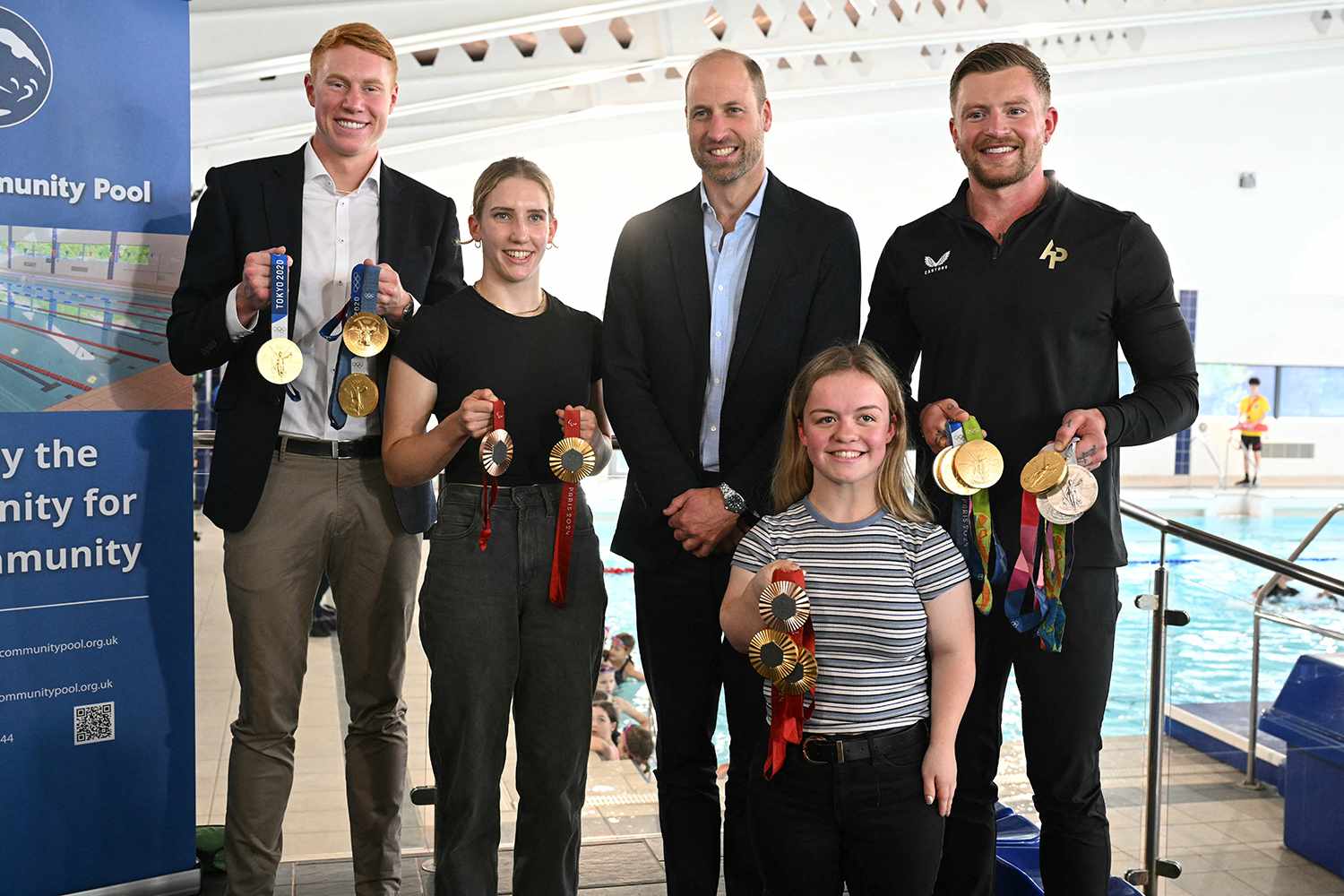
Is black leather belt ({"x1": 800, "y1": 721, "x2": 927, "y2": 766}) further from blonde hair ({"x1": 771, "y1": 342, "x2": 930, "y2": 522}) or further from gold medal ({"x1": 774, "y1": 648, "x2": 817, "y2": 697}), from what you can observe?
blonde hair ({"x1": 771, "y1": 342, "x2": 930, "y2": 522})

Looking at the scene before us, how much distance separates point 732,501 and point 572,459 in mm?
321

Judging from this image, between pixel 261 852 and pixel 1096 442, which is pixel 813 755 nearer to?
pixel 1096 442

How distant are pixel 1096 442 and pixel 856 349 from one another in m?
0.46

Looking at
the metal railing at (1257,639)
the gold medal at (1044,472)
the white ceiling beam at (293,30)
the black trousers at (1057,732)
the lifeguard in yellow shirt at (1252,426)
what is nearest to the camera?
the gold medal at (1044,472)

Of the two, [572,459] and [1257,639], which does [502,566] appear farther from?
[1257,639]

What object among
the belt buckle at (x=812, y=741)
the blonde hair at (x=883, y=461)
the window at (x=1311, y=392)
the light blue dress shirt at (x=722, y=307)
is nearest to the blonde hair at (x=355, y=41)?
the light blue dress shirt at (x=722, y=307)

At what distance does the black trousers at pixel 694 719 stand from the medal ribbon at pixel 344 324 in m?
0.70

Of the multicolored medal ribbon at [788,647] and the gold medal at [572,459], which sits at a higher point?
the gold medal at [572,459]

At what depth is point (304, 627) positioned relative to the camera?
2555 millimetres

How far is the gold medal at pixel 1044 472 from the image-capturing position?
2137 millimetres

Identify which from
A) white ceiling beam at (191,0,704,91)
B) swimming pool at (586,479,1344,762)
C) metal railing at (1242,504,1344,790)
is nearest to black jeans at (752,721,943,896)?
swimming pool at (586,479,1344,762)

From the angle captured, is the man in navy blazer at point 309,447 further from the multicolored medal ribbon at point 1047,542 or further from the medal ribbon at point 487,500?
the multicolored medal ribbon at point 1047,542

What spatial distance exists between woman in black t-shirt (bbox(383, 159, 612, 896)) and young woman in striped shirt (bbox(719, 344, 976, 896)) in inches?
15.6

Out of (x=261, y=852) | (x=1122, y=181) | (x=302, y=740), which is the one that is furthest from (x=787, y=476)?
(x=1122, y=181)
